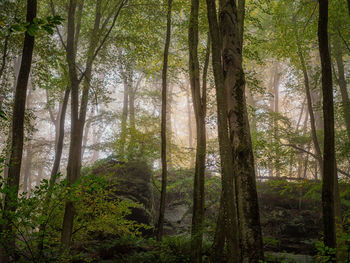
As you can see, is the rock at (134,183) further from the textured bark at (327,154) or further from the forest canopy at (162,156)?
the textured bark at (327,154)

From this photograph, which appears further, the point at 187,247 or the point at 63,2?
the point at 63,2

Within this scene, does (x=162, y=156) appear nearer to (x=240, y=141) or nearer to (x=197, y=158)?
(x=197, y=158)

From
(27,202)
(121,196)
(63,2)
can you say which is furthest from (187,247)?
(63,2)

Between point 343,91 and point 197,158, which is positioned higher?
point 343,91

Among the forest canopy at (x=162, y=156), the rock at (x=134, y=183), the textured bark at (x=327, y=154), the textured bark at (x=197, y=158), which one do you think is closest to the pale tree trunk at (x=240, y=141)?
the forest canopy at (x=162, y=156)

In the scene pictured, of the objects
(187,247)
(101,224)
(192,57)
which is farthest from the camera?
(187,247)

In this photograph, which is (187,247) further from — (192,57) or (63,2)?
(63,2)

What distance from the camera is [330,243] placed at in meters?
3.60

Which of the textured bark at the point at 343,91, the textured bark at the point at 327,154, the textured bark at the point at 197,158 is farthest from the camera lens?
the textured bark at the point at 343,91

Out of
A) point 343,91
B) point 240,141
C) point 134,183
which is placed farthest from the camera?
point 134,183

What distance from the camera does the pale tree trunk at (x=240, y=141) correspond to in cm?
379

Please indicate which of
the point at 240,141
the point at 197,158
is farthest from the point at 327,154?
the point at 197,158

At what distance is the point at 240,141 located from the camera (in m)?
4.20

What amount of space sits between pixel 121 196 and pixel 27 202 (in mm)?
6234
